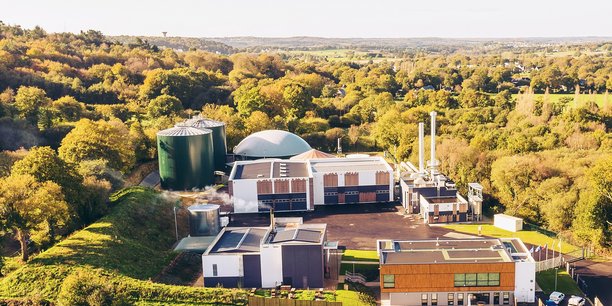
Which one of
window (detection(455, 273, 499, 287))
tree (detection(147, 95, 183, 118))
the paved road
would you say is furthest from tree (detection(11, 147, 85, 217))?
tree (detection(147, 95, 183, 118))

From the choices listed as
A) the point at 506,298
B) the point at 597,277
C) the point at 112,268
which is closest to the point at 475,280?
the point at 506,298

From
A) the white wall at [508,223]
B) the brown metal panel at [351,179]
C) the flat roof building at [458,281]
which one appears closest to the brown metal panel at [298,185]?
the brown metal panel at [351,179]

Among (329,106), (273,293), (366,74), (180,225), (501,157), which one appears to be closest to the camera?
(273,293)

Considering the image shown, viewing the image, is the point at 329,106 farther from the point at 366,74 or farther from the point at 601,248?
the point at 601,248

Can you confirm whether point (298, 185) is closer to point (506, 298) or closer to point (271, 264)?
point (271, 264)

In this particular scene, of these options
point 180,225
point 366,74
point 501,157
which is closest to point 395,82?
point 366,74

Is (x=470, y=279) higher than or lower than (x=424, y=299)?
higher

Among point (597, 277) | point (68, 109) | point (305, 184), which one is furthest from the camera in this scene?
point (68, 109)
